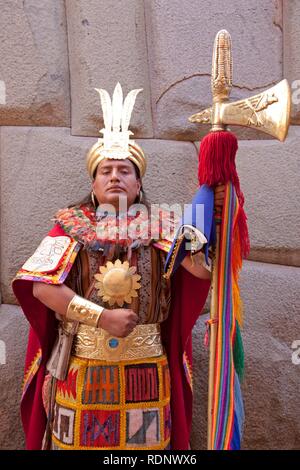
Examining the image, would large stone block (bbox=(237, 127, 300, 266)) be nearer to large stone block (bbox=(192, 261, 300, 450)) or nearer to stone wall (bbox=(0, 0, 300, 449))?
stone wall (bbox=(0, 0, 300, 449))

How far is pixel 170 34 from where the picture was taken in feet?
8.39

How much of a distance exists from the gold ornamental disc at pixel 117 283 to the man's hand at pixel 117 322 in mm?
82

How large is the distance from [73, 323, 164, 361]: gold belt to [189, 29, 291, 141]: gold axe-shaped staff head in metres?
0.73

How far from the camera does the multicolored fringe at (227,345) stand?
1.63 metres

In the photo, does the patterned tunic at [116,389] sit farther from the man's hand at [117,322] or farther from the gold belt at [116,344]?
the man's hand at [117,322]

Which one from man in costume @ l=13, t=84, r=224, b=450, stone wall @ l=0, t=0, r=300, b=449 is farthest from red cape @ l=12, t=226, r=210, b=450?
stone wall @ l=0, t=0, r=300, b=449

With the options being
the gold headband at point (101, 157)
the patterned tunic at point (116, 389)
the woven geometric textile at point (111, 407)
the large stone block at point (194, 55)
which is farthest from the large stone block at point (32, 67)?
the woven geometric textile at point (111, 407)

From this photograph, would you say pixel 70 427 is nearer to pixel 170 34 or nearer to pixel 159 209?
pixel 159 209

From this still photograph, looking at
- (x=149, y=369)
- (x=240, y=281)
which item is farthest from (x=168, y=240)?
(x=240, y=281)

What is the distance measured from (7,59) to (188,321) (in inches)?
52.8

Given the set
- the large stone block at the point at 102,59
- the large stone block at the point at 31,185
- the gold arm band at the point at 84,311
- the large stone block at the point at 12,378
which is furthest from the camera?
the large stone block at the point at 102,59

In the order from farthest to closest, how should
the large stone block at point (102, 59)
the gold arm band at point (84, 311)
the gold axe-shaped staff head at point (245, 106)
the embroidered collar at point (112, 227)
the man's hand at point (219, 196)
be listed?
1. the large stone block at point (102, 59)
2. the embroidered collar at point (112, 227)
3. the gold arm band at point (84, 311)
4. the man's hand at point (219, 196)
5. the gold axe-shaped staff head at point (245, 106)

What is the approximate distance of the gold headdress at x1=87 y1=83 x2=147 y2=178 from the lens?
2012 millimetres
